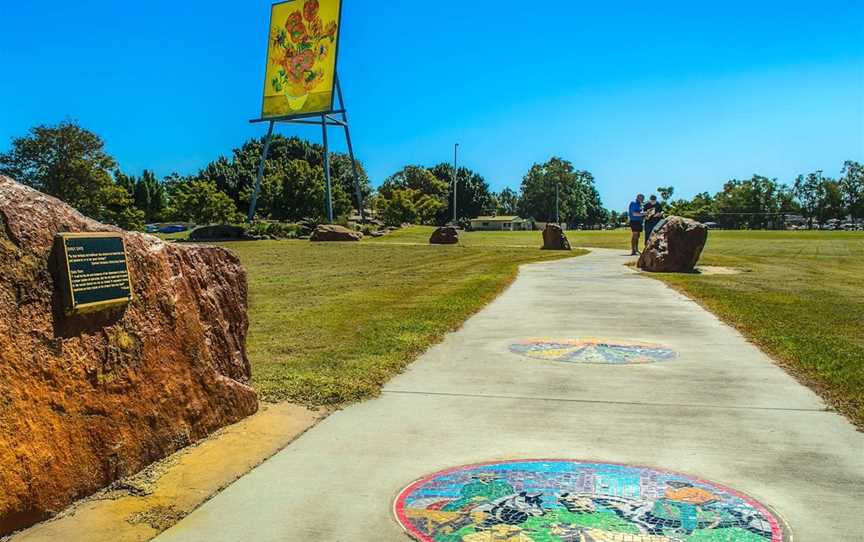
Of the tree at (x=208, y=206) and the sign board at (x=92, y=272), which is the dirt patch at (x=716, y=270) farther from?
the tree at (x=208, y=206)

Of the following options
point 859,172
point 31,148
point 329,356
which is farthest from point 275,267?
point 859,172

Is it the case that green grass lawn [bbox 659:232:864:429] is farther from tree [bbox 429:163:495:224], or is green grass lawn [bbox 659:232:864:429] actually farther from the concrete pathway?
tree [bbox 429:163:495:224]

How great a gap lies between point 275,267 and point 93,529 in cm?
1766

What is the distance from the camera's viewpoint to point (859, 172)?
11125cm

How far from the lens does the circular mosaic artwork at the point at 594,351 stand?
24.4ft

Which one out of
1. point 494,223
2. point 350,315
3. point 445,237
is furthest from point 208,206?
point 494,223

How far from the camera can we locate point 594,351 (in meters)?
7.85

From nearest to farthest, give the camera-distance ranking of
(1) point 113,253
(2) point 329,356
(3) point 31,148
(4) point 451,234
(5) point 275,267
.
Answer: (1) point 113,253 → (2) point 329,356 → (5) point 275,267 → (4) point 451,234 → (3) point 31,148

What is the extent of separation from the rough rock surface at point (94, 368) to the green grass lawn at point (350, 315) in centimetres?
113

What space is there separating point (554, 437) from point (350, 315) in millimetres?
5925

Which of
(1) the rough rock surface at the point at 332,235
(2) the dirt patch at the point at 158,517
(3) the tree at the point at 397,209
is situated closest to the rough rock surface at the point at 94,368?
(2) the dirt patch at the point at 158,517

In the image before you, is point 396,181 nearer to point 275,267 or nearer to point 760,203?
point 760,203

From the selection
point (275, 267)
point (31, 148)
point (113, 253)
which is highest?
point (31, 148)

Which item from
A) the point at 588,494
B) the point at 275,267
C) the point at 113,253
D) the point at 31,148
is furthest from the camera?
the point at 31,148
